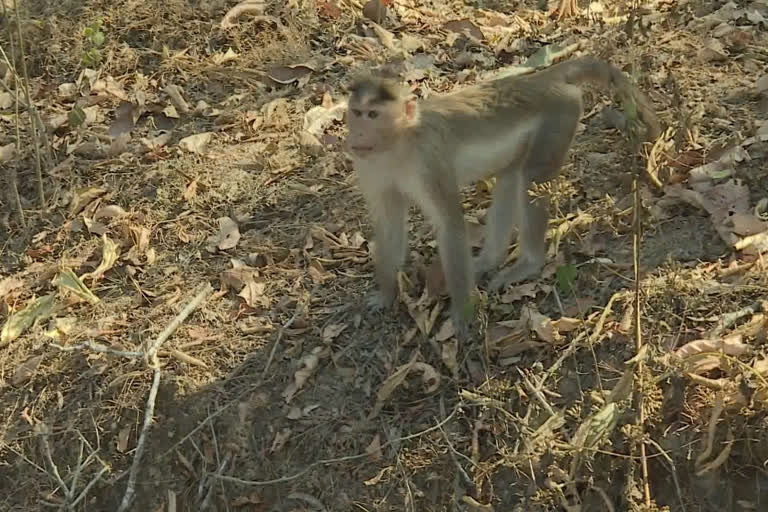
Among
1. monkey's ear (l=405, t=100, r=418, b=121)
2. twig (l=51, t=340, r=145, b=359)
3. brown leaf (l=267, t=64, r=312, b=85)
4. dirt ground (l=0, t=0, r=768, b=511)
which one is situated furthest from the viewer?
brown leaf (l=267, t=64, r=312, b=85)

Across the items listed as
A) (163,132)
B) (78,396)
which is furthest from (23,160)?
(78,396)

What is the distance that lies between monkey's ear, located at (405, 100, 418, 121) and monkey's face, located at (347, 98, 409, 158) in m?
0.01

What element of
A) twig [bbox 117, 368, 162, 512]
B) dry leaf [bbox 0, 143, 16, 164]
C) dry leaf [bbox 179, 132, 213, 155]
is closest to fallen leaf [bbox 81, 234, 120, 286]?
dry leaf [bbox 179, 132, 213, 155]

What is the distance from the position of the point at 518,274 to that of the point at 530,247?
19cm

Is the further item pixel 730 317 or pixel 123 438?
pixel 123 438

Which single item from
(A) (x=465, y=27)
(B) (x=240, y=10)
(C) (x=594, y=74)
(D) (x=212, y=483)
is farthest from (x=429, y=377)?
(B) (x=240, y=10)

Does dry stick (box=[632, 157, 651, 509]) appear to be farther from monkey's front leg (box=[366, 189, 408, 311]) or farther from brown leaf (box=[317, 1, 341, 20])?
brown leaf (box=[317, 1, 341, 20])

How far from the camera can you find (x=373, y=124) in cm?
466

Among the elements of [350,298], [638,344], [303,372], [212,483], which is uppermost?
[638,344]

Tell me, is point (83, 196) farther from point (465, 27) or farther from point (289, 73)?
point (465, 27)

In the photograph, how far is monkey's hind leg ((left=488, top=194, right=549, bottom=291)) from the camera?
521 cm

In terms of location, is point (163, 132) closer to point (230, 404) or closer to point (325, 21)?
point (325, 21)

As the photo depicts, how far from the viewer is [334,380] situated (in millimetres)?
5168

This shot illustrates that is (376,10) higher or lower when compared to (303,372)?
higher
